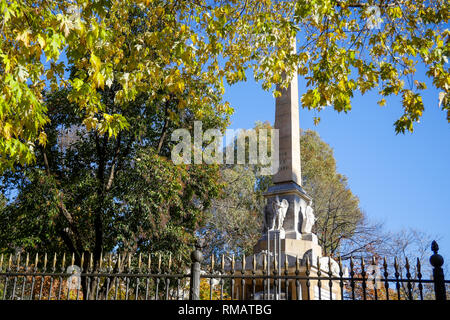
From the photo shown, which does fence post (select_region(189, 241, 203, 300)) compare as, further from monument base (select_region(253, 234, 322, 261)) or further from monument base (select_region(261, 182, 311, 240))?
monument base (select_region(261, 182, 311, 240))

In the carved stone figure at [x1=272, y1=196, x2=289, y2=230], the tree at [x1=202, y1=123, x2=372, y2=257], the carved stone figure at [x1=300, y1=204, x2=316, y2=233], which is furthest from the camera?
the tree at [x1=202, y1=123, x2=372, y2=257]

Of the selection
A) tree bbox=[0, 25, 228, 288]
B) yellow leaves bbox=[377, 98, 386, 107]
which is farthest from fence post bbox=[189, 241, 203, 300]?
tree bbox=[0, 25, 228, 288]

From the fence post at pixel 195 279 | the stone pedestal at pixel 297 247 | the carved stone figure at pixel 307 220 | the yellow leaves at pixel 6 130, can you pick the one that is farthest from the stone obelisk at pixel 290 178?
the yellow leaves at pixel 6 130

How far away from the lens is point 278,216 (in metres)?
13.4

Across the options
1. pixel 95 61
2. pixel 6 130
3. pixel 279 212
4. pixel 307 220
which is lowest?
pixel 6 130

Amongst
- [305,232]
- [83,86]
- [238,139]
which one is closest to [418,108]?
[83,86]

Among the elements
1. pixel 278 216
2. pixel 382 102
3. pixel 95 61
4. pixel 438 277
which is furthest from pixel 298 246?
pixel 95 61

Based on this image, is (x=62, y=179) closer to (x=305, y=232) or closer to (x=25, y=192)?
(x=25, y=192)

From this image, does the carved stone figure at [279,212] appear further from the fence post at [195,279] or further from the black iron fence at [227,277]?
the fence post at [195,279]

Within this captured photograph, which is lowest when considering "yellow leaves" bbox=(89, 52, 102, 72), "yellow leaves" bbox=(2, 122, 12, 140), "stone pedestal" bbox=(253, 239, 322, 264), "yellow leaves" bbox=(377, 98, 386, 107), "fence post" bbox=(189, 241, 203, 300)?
"fence post" bbox=(189, 241, 203, 300)

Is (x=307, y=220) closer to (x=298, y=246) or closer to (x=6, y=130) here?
(x=298, y=246)

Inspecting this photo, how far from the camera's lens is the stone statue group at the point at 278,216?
44.0ft

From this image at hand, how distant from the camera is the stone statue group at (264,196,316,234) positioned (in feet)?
44.0
